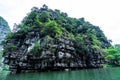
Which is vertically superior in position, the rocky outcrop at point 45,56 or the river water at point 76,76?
the rocky outcrop at point 45,56

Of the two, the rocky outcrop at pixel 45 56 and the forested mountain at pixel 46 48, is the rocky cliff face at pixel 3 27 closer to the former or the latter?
the forested mountain at pixel 46 48

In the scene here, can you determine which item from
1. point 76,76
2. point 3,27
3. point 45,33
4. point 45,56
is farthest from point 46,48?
point 3,27

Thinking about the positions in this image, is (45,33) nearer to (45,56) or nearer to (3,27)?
(45,56)

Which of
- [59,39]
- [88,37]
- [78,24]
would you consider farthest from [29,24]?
[78,24]

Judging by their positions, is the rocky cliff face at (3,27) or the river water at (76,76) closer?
the river water at (76,76)

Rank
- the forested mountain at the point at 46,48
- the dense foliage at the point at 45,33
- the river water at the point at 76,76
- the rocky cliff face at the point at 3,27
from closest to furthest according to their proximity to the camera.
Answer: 1. the river water at the point at 76,76
2. the forested mountain at the point at 46,48
3. the dense foliage at the point at 45,33
4. the rocky cliff face at the point at 3,27

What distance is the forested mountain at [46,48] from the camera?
43.8 meters

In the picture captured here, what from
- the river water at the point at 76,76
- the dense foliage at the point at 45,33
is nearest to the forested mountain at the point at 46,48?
the dense foliage at the point at 45,33

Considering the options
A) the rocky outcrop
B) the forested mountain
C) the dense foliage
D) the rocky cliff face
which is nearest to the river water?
the rocky outcrop

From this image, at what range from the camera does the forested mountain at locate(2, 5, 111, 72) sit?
43.8 metres

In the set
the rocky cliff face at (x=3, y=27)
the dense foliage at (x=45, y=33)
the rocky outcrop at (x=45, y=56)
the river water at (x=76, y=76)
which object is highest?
the rocky cliff face at (x=3, y=27)

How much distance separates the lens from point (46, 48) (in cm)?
4369

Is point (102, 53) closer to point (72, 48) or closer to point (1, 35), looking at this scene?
point (72, 48)

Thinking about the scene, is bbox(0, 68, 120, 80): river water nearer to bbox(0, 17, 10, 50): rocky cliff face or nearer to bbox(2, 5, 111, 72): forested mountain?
bbox(2, 5, 111, 72): forested mountain
